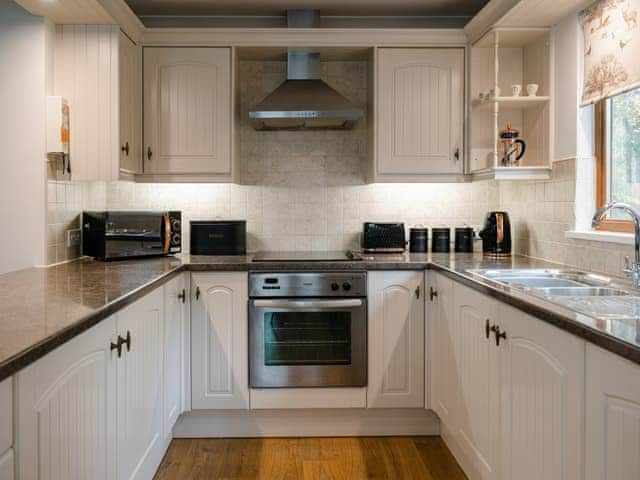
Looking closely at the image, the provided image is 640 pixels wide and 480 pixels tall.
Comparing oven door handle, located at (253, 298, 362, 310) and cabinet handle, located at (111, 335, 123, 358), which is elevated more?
cabinet handle, located at (111, 335, 123, 358)

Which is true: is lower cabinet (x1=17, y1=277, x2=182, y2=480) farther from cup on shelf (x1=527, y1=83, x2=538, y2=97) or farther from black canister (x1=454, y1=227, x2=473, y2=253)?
cup on shelf (x1=527, y1=83, x2=538, y2=97)

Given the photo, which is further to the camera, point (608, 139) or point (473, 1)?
point (473, 1)

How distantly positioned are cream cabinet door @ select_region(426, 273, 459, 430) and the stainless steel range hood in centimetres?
105

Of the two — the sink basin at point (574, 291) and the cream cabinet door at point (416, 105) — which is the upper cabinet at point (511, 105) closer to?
the cream cabinet door at point (416, 105)

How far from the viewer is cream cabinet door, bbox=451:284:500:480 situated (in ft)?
7.06

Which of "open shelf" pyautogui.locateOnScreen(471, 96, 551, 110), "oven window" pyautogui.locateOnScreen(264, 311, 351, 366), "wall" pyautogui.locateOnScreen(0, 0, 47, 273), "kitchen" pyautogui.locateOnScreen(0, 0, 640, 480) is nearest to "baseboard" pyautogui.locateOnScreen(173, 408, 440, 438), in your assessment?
"kitchen" pyautogui.locateOnScreen(0, 0, 640, 480)

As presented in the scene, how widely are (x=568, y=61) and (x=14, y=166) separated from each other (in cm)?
270

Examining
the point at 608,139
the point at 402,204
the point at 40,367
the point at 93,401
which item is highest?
the point at 608,139

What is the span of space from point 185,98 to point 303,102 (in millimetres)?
676

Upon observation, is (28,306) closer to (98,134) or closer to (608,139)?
(98,134)

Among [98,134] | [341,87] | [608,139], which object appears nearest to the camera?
[608,139]

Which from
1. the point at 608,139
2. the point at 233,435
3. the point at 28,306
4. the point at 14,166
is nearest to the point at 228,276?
the point at 233,435

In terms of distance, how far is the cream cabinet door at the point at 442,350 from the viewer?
2.72 meters

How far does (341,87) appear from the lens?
3682 mm
